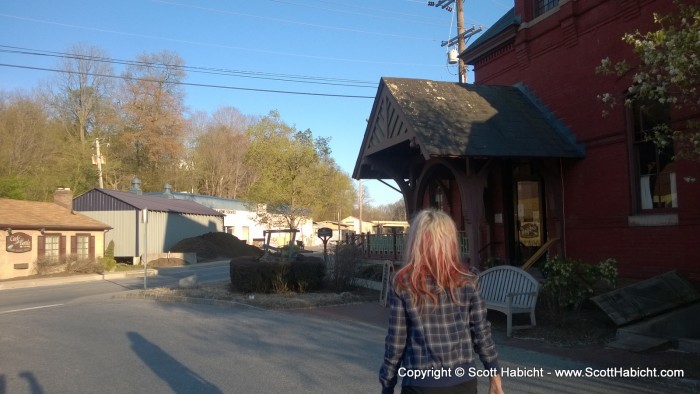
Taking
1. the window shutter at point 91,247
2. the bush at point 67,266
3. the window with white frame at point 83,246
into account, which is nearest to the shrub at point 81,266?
Result: the bush at point 67,266

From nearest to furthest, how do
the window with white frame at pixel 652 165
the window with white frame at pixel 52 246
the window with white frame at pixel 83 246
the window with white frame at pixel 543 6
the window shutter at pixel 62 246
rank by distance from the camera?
the window with white frame at pixel 652 165 → the window with white frame at pixel 543 6 → the window with white frame at pixel 52 246 → the window shutter at pixel 62 246 → the window with white frame at pixel 83 246

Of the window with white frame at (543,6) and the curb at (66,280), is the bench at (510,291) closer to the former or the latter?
the window with white frame at (543,6)

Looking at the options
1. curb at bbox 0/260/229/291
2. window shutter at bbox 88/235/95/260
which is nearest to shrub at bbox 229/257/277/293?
curb at bbox 0/260/229/291

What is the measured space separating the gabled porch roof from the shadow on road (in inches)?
236

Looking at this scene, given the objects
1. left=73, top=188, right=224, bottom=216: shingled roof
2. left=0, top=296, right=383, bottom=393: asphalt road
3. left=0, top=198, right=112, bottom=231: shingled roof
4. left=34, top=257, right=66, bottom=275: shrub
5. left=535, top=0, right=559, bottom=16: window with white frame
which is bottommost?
left=0, top=296, right=383, bottom=393: asphalt road

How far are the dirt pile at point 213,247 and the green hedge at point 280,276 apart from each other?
24.1 metres

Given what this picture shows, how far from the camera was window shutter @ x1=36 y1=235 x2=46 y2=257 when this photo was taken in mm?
28883

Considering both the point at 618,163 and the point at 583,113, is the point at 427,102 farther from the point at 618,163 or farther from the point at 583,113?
the point at 618,163

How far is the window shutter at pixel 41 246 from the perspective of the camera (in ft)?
94.8

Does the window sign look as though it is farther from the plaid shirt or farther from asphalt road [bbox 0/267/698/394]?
the plaid shirt

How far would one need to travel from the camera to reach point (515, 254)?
47.7ft

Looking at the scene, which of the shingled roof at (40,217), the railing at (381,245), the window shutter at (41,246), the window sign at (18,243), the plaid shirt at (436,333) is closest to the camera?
the plaid shirt at (436,333)

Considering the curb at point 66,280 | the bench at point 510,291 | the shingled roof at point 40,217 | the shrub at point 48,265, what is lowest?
the curb at point 66,280

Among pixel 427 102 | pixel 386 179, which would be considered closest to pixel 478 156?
pixel 427 102
